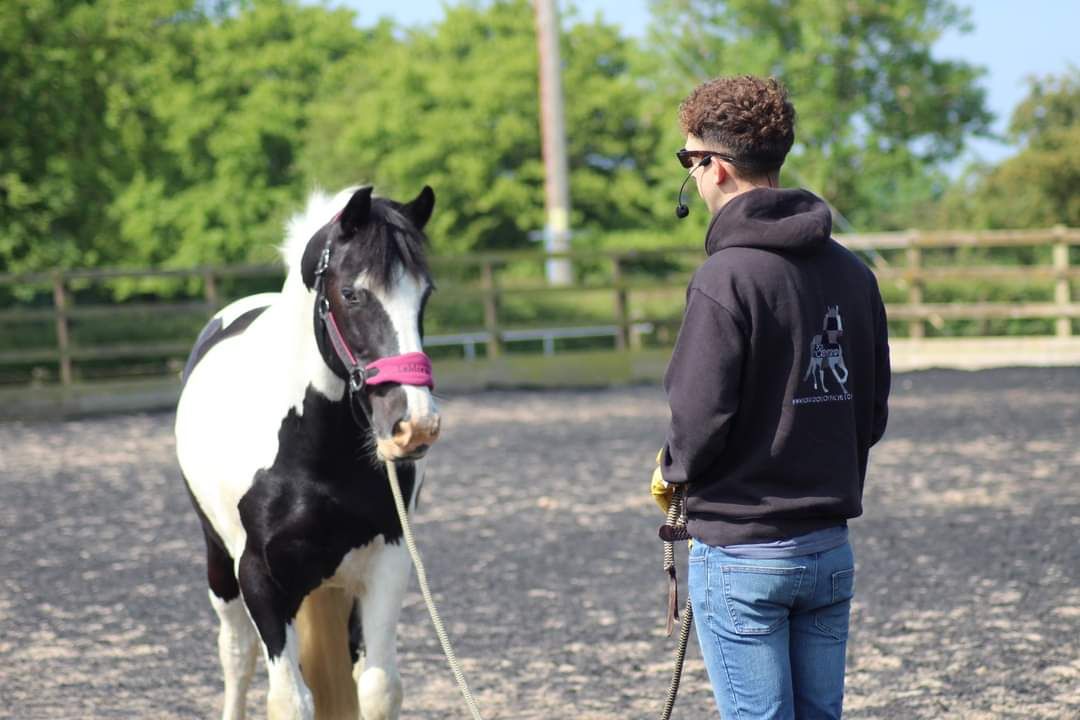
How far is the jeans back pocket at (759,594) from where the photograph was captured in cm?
226

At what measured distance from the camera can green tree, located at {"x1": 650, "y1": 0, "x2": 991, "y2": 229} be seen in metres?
25.2

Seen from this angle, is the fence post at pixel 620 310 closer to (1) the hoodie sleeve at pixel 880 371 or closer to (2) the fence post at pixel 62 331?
(2) the fence post at pixel 62 331

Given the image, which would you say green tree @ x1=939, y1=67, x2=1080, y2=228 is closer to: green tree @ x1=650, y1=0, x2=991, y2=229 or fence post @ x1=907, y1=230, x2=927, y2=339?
green tree @ x1=650, y1=0, x2=991, y2=229

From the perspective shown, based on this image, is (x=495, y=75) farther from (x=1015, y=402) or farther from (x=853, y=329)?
(x=853, y=329)

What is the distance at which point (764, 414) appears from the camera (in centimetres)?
227

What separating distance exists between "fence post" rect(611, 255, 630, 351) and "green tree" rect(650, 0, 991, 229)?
9.95 meters

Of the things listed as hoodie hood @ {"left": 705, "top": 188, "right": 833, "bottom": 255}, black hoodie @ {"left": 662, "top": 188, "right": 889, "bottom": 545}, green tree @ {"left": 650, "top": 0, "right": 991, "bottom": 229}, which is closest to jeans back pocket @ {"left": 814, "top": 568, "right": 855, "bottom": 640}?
black hoodie @ {"left": 662, "top": 188, "right": 889, "bottom": 545}

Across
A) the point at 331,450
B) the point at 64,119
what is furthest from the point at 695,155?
the point at 64,119

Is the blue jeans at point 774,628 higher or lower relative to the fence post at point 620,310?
higher

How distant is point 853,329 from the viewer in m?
2.34

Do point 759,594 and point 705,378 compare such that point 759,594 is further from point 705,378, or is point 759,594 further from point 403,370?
point 403,370

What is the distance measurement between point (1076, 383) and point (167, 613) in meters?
11.1

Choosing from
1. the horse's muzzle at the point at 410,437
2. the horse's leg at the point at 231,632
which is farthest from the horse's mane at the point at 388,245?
the horse's leg at the point at 231,632

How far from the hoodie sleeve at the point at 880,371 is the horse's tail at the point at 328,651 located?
1.65 metres
